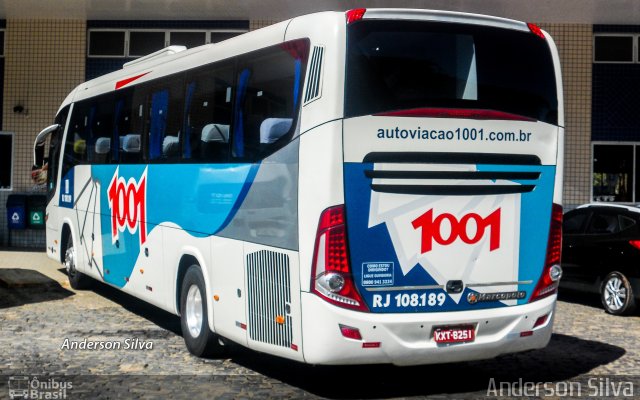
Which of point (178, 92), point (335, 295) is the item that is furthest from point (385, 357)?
point (178, 92)

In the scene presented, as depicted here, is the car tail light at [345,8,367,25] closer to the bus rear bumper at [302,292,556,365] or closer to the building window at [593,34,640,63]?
the bus rear bumper at [302,292,556,365]

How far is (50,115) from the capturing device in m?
21.6

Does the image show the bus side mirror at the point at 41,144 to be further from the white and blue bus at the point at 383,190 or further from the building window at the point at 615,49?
the building window at the point at 615,49

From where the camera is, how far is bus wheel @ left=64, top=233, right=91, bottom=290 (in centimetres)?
1389

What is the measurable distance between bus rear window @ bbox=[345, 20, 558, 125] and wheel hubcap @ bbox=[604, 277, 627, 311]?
17.5 ft

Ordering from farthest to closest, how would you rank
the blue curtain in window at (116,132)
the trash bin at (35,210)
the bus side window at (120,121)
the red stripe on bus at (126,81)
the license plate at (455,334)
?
the trash bin at (35,210), the blue curtain in window at (116,132), the bus side window at (120,121), the red stripe on bus at (126,81), the license plate at (455,334)

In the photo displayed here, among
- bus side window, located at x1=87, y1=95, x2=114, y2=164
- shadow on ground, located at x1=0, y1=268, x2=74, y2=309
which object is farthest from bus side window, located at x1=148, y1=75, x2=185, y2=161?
shadow on ground, located at x1=0, y1=268, x2=74, y2=309

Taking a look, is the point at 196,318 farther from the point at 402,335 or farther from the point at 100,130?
the point at 100,130

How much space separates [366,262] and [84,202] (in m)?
7.06

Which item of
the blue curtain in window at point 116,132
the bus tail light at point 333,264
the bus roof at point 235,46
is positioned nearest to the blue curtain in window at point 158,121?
the bus roof at point 235,46

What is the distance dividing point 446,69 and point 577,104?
14670mm

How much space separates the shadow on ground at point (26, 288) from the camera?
12.7 meters

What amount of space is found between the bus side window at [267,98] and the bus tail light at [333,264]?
83 centimetres

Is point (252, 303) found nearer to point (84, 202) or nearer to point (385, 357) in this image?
point (385, 357)
